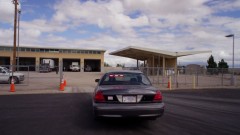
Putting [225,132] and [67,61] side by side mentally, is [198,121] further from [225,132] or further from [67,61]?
[67,61]

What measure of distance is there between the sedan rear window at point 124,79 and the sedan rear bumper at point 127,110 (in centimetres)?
119

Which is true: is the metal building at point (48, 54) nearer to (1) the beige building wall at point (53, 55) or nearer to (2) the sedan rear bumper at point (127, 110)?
(1) the beige building wall at point (53, 55)

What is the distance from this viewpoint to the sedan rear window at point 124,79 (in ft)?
26.7

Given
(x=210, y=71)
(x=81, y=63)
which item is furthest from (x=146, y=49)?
(x=81, y=63)

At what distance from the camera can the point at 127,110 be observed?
6898 millimetres

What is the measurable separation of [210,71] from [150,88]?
22.7 meters

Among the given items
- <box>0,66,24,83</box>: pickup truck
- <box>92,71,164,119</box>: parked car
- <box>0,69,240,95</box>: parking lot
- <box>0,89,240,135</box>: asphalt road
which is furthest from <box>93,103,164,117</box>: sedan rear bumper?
<box>0,66,24,83</box>: pickup truck

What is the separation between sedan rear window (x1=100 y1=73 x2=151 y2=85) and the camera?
8.14m

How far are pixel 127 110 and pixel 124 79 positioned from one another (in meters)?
1.75

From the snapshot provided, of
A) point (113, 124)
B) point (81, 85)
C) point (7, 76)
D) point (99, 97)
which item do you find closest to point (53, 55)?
point (7, 76)

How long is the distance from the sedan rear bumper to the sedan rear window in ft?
3.89

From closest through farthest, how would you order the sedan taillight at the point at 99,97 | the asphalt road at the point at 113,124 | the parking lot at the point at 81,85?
the asphalt road at the point at 113,124
the sedan taillight at the point at 99,97
the parking lot at the point at 81,85

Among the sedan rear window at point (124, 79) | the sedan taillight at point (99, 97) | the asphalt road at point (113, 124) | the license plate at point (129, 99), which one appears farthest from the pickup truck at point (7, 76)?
the license plate at point (129, 99)

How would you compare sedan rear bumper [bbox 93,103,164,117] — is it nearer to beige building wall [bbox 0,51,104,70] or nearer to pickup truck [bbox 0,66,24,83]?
pickup truck [bbox 0,66,24,83]
